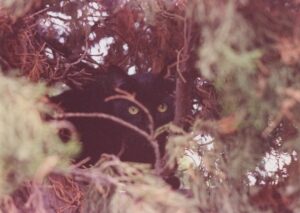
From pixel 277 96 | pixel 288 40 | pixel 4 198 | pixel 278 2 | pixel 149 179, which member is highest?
pixel 278 2

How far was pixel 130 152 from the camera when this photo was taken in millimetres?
3012

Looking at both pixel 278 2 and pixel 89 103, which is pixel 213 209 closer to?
pixel 278 2

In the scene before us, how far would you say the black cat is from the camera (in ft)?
9.73

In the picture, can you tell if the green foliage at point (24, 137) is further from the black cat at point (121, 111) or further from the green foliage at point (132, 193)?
the black cat at point (121, 111)

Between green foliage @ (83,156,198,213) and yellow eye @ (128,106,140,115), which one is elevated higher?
yellow eye @ (128,106,140,115)

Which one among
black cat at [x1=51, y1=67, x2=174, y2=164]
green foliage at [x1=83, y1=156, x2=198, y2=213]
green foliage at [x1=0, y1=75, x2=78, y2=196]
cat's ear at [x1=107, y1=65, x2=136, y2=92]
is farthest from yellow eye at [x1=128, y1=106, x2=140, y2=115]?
green foliage at [x1=0, y1=75, x2=78, y2=196]

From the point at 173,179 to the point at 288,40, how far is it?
2.68 feet

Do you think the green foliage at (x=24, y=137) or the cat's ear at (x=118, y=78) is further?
the cat's ear at (x=118, y=78)

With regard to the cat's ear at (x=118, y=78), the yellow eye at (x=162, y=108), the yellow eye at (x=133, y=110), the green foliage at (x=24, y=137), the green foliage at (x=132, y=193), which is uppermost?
the cat's ear at (x=118, y=78)

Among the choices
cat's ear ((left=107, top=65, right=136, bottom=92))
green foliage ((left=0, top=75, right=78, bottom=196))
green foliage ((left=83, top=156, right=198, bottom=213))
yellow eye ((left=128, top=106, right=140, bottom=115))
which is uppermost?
cat's ear ((left=107, top=65, right=136, bottom=92))

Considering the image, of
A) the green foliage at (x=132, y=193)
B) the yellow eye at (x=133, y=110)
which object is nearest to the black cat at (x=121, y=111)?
the yellow eye at (x=133, y=110)

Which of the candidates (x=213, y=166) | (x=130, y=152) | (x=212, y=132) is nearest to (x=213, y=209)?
(x=213, y=166)

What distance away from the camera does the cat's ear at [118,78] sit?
2797 millimetres

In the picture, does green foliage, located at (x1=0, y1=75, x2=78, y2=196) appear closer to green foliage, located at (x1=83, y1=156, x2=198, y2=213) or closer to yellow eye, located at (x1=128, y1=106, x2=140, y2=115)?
green foliage, located at (x1=83, y1=156, x2=198, y2=213)
